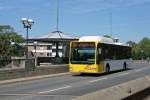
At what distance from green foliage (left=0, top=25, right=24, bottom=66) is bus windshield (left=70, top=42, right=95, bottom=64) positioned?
42717mm

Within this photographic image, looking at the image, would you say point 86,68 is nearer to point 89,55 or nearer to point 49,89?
point 89,55

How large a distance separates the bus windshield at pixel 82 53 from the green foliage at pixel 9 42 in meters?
42.7

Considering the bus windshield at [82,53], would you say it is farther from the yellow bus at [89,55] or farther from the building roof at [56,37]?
the building roof at [56,37]

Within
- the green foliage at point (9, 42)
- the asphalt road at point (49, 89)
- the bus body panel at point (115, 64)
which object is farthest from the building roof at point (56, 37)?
the green foliage at point (9, 42)

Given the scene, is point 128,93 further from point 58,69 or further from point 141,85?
point 58,69

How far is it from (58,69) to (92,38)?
5.00 metres

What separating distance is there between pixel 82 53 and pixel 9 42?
66.0 meters

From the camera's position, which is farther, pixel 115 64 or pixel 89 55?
pixel 115 64

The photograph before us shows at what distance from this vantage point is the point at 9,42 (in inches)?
3952

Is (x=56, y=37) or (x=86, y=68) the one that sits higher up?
(x=56, y=37)

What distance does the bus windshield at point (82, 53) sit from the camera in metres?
35.8

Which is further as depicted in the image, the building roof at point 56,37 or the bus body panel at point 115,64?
the building roof at point 56,37

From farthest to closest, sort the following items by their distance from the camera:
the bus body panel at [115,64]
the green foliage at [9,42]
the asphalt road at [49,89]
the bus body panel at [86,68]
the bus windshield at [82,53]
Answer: the green foliage at [9,42] → the bus body panel at [115,64] → the bus windshield at [82,53] → the bus body panel at [86,68] → the asphalt road at [49,89]

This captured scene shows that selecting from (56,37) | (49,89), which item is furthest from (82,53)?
(56,37)
